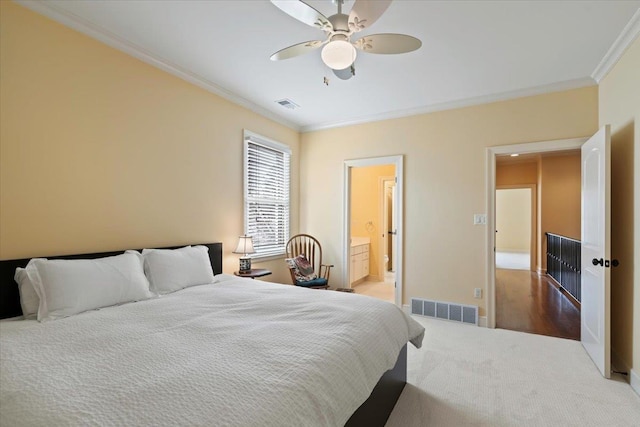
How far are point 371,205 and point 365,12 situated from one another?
4.72 meters

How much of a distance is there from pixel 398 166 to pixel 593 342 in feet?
8.88

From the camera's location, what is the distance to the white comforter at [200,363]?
94cm

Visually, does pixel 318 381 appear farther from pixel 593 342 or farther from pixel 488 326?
pixel 488 326

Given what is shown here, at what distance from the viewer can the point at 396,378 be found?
2.10 m

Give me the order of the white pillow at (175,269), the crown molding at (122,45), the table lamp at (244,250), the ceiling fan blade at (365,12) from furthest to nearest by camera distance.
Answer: the table lamp at (244,250), the white pillow at (175,269), the crown molding at (122,45), the ceiling fan blade at (365,12)

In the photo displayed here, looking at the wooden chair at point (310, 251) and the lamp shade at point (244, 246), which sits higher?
the lamp shade at point (244, 246)

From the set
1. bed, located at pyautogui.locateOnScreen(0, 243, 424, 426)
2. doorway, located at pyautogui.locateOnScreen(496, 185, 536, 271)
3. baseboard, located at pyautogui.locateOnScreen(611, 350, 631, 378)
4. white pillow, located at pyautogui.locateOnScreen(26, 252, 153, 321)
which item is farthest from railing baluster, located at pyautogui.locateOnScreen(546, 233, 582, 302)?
white pillow, located at pyautogui.locateOnScreen(26, 252, 153, 321)

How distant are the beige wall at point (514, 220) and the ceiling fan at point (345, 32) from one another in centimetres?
1103

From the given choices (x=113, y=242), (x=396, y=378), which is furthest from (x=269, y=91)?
(x=396, y=378)

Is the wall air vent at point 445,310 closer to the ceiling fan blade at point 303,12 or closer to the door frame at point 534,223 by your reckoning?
the ceiling fan blade at point 303,12

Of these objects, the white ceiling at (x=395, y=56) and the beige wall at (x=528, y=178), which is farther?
the beige wall at (x=528, y=178)

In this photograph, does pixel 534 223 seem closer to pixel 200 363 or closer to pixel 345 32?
pixel 345 32

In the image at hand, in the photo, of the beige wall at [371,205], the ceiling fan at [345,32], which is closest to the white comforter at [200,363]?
the ceiling fan at [345,32]

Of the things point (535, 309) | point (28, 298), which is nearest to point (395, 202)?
point (535, 309)
